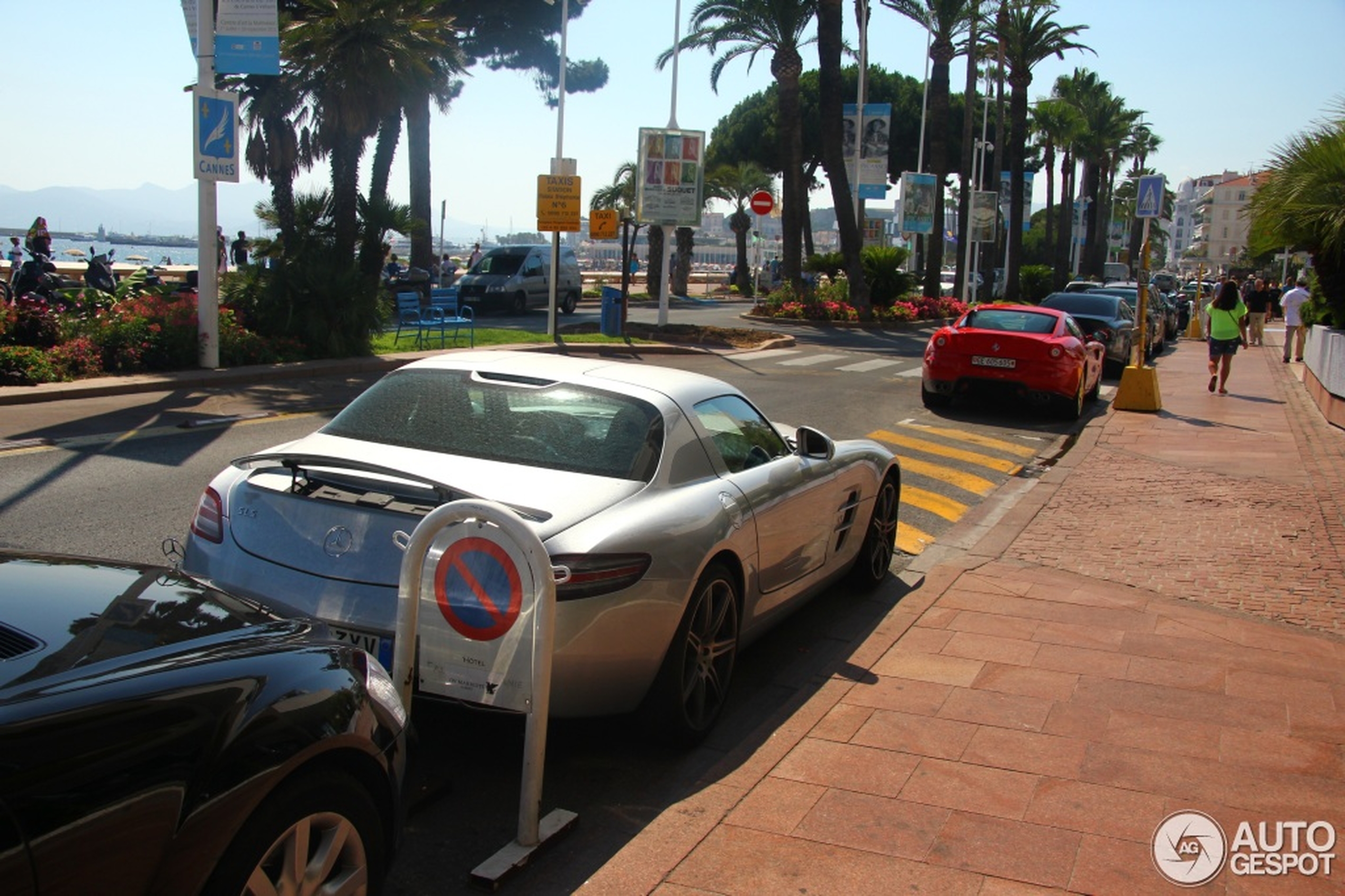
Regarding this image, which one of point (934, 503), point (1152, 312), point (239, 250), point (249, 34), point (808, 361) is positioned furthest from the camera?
point (239, 250)

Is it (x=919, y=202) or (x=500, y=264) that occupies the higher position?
(x=919, y=202)

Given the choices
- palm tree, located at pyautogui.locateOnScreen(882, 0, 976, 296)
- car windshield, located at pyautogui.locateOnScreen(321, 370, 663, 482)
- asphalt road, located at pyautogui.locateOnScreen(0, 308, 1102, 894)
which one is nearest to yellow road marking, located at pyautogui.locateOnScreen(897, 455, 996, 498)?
asphalt road, located at pyautogui.locateOnScreen(0, 308, 1102, 894)

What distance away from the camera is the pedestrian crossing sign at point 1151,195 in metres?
17.5

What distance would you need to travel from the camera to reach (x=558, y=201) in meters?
25.4

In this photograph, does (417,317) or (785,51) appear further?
(785,51)

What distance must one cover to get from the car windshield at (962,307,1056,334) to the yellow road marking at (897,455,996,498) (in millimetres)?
4304

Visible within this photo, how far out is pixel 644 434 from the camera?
5008mm

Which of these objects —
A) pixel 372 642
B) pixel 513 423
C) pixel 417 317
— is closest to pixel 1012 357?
pixel 417 317

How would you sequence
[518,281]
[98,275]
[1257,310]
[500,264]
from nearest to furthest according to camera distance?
[98,275] → [1257,310] → [518,281] → [500,264]

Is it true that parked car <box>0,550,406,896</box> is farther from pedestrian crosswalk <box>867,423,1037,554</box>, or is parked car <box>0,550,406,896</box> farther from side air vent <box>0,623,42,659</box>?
pedestrian crosswalk <box>867,423,1037,554</box>

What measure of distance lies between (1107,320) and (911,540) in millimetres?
14005

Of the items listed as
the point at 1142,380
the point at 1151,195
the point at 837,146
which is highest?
the point at 837,146

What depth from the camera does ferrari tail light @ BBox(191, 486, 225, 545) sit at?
453cm

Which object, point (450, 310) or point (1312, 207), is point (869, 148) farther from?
point (1312, 207)
